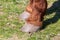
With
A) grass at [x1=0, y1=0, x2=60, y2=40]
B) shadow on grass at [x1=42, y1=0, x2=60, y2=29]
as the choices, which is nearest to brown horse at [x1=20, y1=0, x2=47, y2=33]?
grass at [x1=0, y1=0, x2=60, y2=40]

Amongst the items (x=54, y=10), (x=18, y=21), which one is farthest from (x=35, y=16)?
(x=54, y=10)

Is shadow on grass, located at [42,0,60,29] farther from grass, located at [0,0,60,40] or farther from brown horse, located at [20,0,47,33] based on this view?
brown horse, located at [20,0,47,33]

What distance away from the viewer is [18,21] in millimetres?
3707

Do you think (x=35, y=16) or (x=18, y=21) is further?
(x=18, y=21)

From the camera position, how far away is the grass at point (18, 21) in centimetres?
332

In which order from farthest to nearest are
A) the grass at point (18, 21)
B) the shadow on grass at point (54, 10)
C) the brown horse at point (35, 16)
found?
1. the shadow on grass at point (54, 10)
2. the grass at point (18, 21)
3. the brown horse at point (35, 16)

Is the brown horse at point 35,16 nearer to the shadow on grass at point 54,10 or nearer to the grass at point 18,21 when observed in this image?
the grass at point 18,21

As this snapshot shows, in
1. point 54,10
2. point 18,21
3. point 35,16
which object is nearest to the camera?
point 35,16

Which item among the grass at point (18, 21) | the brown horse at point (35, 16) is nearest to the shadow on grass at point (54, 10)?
the grass at point (18, 21)

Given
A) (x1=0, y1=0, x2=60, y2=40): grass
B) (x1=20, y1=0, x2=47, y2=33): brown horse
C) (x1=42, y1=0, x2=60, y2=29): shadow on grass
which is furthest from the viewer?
(x1=42, y1=0, x2=60, y2=29): shadow on grass

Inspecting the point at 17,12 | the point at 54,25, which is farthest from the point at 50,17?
the point at 17,12

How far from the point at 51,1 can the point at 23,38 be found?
1330 mm

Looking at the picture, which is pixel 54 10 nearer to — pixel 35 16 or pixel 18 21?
pixel 18 21

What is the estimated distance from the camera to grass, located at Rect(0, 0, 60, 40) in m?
3.32
